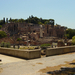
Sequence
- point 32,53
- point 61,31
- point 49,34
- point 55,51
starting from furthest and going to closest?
point 61,31 < point 49,34 < point 55,51 < point 32,53

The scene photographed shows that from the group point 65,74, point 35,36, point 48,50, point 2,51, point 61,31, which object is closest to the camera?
point 65,74

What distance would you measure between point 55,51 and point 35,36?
6891cm

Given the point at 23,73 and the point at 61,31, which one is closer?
the point at 23,73

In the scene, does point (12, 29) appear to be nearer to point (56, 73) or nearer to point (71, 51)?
point (71, 51)

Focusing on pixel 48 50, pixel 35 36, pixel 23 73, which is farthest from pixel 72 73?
pixel 35 36

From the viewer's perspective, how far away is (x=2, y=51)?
13227 mm

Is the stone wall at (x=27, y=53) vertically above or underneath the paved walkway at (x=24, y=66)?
above

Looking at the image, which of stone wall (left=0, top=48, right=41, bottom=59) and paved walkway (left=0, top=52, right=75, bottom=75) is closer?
paved walkway (left=0, top=52, right=75, bottom=75)

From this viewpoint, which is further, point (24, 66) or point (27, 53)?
point (27, 53)

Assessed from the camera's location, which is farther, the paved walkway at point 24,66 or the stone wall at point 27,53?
the stone wall at point 27,53

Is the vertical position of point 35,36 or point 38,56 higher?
point 35,36

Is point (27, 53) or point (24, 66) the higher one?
point (27, 53)

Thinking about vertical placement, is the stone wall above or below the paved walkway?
above

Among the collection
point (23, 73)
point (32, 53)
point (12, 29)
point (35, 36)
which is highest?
Answer: point (12, 29)
